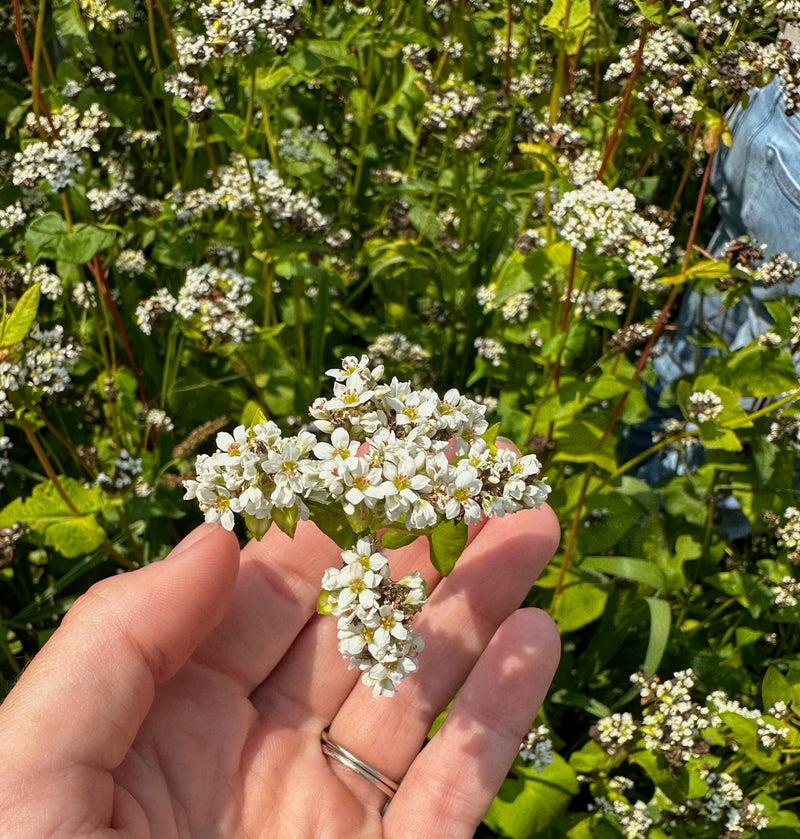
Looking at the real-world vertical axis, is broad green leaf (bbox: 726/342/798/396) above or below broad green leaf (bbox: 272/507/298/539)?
below

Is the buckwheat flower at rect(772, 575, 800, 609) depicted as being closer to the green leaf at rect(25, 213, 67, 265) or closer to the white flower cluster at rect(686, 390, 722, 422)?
the white flower cluster at rect(686, 390, 722, 422)

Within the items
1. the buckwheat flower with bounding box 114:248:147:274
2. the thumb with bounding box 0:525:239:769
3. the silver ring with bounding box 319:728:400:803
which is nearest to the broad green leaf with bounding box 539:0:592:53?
the buckwheat flower with bounding box 114:248:147:274

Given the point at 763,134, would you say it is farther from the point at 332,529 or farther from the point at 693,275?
the point at 332,529

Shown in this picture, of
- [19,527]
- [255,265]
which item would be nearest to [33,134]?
[255,265]

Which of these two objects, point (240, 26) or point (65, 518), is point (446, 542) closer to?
point (65, 518)

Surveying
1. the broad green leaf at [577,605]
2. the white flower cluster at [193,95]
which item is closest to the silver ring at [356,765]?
the broad green leaf at [577,605]

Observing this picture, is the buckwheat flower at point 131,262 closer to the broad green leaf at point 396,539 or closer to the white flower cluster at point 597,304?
the white flower cluster at point 597,304
